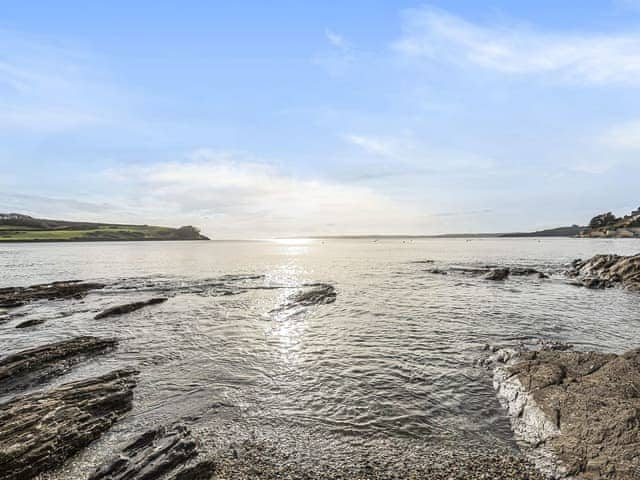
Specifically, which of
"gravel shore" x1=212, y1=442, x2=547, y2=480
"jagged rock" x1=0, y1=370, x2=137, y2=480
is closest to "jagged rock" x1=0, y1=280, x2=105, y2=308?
"jagged rock" x1=0, y1=370, x2=137, y2=480

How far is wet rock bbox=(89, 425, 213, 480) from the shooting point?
7324 mm

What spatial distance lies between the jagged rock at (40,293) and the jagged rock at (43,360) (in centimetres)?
1997

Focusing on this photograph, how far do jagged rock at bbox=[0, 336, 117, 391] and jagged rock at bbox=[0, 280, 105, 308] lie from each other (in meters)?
20.0

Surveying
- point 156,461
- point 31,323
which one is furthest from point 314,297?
point 156,461

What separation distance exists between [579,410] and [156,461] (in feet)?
38.7

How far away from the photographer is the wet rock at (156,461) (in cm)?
732

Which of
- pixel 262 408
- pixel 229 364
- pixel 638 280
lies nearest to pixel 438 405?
pixel 262 408

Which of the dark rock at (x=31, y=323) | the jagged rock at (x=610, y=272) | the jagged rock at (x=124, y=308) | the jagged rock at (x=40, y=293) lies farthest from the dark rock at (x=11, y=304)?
the jagged rock at (x=610, y=272)

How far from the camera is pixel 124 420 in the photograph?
33.1ft

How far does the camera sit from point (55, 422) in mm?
9227

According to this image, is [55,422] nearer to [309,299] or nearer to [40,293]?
[309,299]

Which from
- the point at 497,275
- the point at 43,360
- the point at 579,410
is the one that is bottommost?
the point at 43,360

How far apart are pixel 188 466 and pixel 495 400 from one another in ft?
34.3

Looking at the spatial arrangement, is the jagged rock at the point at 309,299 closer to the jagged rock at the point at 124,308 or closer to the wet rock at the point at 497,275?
the jagged rock at the point at 124,308
